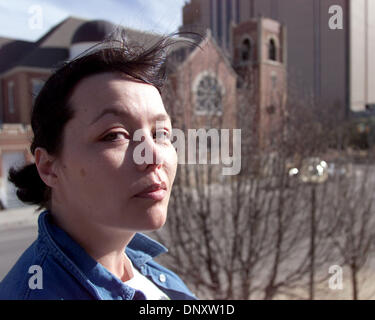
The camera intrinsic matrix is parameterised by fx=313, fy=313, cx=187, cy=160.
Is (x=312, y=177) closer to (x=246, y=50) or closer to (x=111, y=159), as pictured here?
(x=246, y=50)

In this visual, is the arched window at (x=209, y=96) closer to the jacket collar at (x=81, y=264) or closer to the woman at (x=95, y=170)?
the woman at (x=95, y=170)

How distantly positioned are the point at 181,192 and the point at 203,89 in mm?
1105

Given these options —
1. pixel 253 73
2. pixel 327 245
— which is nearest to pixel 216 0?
pixel 253 73

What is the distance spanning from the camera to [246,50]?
11.8ft

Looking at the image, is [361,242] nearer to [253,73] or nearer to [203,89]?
[253,73]

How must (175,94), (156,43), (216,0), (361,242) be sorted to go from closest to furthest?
(156,43)
(216,0)
(175,94)
(361,242)

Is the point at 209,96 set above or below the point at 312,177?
above

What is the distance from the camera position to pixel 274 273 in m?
3.23

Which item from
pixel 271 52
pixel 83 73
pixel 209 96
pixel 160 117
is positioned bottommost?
pixel 160 117

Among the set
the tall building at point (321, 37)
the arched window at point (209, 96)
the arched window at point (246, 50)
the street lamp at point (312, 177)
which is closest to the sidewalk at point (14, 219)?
the arched window at point (209, 96)

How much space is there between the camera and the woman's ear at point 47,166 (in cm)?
88

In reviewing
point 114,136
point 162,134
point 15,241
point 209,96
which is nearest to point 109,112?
point 114,136

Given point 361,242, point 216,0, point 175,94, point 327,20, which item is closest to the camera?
point 327,20

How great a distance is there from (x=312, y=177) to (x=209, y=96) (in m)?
1.26
